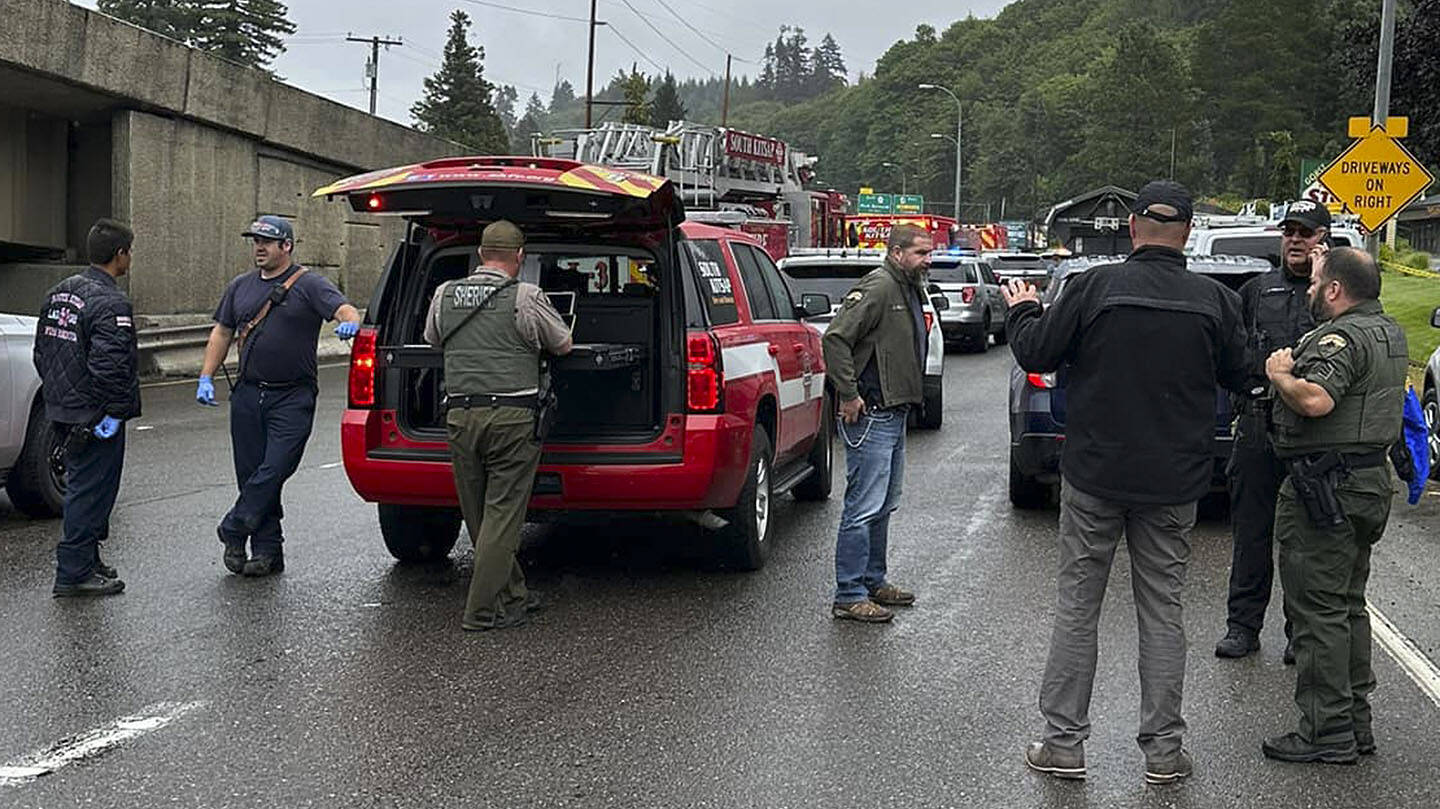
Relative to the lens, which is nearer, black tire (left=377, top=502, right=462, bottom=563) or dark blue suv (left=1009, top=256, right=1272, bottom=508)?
black tire (left=377, top=502, right=462, bottom=563)

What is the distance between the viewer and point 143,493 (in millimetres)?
10719

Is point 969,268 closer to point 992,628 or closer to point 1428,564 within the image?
point 1428,564

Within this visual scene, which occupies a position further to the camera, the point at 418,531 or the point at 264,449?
the point at 418,531

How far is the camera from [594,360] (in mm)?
7172

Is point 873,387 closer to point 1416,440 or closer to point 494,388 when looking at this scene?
point 494,388

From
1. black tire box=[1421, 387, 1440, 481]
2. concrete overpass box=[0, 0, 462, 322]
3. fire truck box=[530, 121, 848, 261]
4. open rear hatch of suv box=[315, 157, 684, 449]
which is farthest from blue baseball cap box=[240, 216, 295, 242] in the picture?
fire truck box=[530, 121, 848, 261]

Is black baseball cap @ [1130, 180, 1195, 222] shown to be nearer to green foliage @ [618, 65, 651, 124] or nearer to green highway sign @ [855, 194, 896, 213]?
green highway sign @ [855, 194, 896, 213]

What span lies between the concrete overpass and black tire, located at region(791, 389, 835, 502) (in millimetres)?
13135

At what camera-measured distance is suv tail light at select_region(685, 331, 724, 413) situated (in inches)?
292

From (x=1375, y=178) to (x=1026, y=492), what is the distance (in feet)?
35.0

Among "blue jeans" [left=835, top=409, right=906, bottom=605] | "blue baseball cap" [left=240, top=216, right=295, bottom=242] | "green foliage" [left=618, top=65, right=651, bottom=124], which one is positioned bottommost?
"blue jeans" [left=835, top=409, right=906, bottom=605]

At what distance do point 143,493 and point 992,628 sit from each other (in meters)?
6.34

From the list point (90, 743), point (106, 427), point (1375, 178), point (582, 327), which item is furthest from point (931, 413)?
point (90, 743)

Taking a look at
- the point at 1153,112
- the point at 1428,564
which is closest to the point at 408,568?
the point at 1428,564
